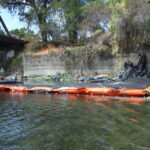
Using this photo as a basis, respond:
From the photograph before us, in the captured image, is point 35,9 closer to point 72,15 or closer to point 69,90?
point 72,15

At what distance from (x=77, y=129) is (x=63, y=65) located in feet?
35.3

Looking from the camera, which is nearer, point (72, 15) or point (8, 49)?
point (72, 15)

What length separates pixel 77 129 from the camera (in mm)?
3873

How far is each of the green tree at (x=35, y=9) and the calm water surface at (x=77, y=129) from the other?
11.9m

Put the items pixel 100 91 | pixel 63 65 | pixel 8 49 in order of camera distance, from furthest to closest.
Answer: pixel 8 49 < pixel 63 65 < pixel 100 91

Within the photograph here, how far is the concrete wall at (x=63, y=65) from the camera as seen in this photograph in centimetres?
1219

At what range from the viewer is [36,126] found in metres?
4.14

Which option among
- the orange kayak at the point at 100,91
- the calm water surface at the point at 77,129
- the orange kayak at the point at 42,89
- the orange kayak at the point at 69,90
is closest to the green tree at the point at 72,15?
the orange kayak at the point at 42,89

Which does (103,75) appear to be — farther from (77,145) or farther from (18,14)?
(18,14)

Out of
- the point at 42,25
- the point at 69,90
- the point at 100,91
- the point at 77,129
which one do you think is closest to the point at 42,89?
the point at 69,90

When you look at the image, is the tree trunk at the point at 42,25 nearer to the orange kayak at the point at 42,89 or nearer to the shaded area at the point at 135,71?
the orange kayak at the point at 42,89

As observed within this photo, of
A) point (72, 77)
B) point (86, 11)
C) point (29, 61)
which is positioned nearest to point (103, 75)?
point (72, 77)

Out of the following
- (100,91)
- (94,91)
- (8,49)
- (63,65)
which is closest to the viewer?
(100,91)

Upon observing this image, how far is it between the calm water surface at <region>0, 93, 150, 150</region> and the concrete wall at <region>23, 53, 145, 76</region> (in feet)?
22.5
